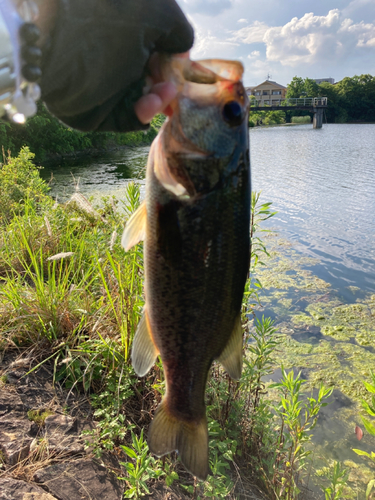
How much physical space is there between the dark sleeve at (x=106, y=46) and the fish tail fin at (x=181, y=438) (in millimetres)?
1512

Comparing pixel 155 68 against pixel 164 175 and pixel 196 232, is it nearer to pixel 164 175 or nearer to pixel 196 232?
pixel 164 175

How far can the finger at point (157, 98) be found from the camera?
53.4 inches

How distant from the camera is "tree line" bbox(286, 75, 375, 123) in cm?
8194

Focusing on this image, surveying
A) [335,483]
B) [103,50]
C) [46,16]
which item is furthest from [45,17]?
[335,483]

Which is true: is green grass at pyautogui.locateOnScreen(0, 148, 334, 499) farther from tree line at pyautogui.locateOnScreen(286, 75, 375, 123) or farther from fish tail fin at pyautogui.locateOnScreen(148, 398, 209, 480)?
tree line at pyautogui.locateOnScreen(286, 75, 375, 123)

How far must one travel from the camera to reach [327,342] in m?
5.57

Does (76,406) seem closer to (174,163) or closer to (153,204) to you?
(153,204)

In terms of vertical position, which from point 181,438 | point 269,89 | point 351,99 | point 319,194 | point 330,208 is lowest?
point 330,208

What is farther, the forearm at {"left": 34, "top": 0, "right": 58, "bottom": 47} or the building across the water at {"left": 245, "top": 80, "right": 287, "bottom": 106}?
the building across the water at {"left": 245, "top": 80, "right": 287, "bottom": 106}

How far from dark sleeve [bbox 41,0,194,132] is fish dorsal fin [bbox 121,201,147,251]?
1.57ft

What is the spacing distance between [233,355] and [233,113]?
114 centimetres

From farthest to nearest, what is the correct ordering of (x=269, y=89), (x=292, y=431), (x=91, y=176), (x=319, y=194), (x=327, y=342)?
(x=269, y=89)
(x=91, y=176)
(x=319, y=194)
(x=327, y=342)
(x=292, y=431)

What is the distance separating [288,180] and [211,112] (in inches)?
628

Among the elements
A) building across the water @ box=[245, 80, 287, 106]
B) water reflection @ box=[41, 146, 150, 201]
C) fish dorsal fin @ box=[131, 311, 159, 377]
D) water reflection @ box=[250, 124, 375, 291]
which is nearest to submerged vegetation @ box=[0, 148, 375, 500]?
fish dorsal fin @ box=[131, 311, 159, 377]
